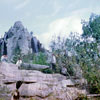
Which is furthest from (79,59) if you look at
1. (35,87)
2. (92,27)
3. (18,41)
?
(18,41)

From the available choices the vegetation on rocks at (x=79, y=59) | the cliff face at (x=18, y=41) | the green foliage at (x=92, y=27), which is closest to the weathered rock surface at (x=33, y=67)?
the vegetation on rocks at (x=79, y=59)

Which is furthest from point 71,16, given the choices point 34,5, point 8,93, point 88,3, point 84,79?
point 8,93

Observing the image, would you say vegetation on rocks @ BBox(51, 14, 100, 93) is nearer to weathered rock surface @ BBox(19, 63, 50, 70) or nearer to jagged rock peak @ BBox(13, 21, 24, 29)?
weathered rock surface @ BBox(19, 63, 50, 70)

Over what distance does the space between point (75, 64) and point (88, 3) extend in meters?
3.00

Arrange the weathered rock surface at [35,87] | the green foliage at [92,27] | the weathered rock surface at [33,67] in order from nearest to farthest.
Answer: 1. the weathered rock surface at [35,87]
2. the weathered rock surface at [33,67]
3. the green foliage at [92,27]

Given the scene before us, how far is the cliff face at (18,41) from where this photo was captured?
1869 cm

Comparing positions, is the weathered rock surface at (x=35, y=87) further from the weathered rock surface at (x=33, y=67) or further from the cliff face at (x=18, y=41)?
the cliff face at (x=18, y=41)

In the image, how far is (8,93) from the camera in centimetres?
579

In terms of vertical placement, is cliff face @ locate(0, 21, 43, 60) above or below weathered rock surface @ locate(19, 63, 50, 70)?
above

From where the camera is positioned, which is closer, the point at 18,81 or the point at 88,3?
the point at 18,81

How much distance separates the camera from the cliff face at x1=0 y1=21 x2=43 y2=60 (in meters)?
18.7

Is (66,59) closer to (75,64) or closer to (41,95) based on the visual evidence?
(75,64)

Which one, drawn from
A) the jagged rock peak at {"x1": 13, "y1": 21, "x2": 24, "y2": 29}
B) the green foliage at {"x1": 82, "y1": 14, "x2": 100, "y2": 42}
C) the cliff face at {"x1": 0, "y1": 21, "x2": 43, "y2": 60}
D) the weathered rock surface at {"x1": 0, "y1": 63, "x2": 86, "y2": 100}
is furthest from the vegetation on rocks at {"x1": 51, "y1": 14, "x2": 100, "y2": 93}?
the jagged rock peak at {"x1": 13, "y1": 21, "x2": 24, "y2": 29}

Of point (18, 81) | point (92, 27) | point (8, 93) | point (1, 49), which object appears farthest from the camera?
point (1, 49)
